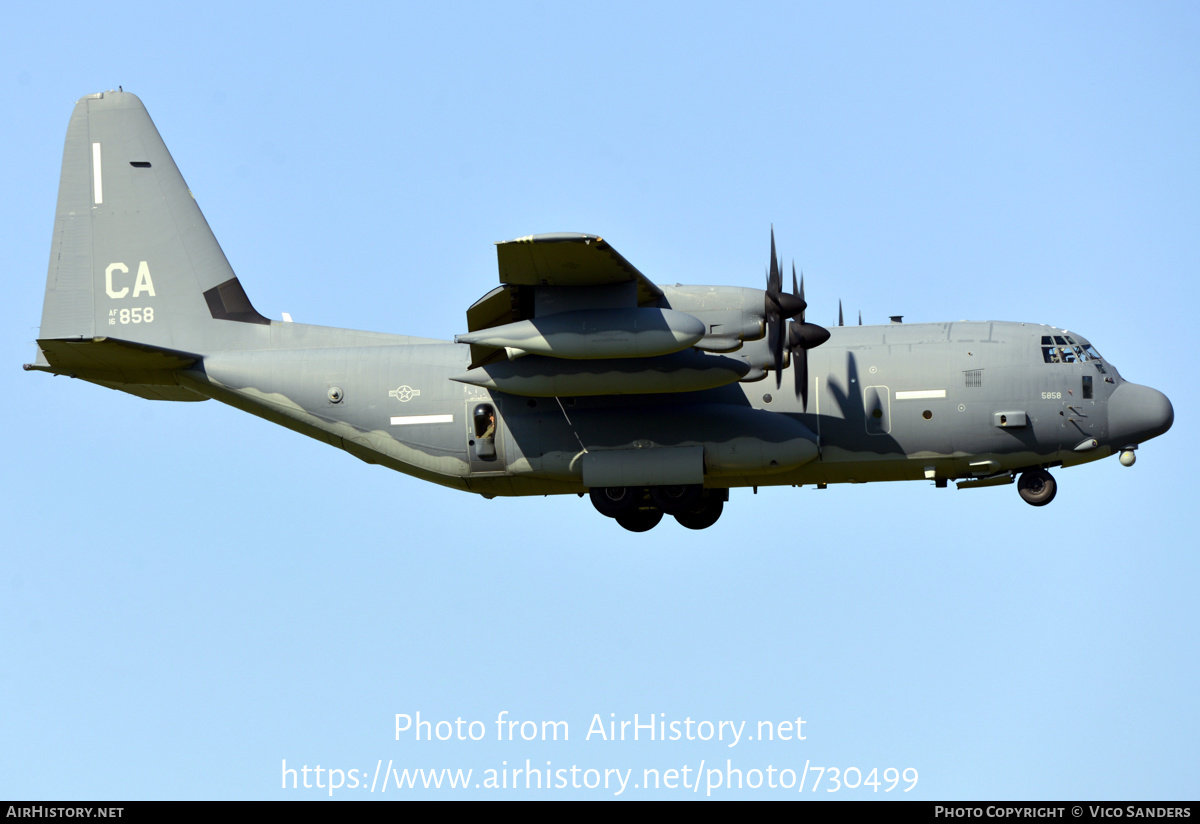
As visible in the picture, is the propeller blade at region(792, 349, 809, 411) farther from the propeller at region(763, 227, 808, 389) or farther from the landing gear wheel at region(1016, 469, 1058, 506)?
the landing gear wheel at region(1016, 469, 1058, 506)

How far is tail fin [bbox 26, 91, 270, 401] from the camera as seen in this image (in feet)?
78.3

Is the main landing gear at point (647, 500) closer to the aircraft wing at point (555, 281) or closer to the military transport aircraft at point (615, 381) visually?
the military transport aircraft at point (615, 381)

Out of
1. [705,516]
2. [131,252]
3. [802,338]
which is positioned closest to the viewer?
[802,338]

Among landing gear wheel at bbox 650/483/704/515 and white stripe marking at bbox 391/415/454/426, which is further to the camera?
white stripe marking at bbox 391/415/454/426

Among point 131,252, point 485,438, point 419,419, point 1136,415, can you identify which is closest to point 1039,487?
point 1136,415

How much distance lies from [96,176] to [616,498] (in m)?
11.0

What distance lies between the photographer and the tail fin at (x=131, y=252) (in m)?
23.9

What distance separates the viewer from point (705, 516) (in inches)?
936

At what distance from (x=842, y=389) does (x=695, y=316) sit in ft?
10.8

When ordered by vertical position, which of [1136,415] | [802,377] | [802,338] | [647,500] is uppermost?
[802,338]

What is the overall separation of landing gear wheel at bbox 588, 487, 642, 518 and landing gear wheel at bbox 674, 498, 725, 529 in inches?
71.3

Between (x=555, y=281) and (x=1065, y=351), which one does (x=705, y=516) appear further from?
(x=1065, y=351)

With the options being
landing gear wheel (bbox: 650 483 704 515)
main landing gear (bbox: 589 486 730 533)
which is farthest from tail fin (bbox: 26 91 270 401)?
landing gear wheel (bbox: 650 483 704 515)
